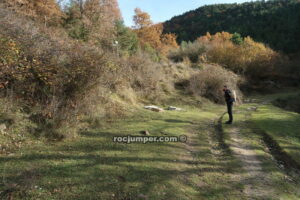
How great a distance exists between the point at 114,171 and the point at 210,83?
16.2 meters

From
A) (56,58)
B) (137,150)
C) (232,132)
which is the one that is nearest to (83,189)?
(137,150)

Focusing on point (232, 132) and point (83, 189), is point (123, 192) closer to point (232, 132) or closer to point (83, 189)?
point (83, 189)

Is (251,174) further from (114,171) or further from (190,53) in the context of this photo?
(190,53)

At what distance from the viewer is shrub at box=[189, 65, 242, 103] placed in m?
18.3

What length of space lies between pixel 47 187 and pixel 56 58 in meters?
5.24

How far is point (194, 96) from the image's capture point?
58.3 feet

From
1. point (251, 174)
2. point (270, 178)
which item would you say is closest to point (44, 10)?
point (251, 174)

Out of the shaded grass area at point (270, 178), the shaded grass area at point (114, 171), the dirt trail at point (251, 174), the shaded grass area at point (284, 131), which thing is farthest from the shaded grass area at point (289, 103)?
the shaded grass area at point (114, 171)

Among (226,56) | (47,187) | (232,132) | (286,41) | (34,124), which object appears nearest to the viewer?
(47,187)

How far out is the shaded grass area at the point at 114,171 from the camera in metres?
3.79

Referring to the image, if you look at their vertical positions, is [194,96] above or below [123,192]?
above

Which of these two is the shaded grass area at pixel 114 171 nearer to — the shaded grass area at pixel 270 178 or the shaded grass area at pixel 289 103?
the shaded grass area at pixel 270 178

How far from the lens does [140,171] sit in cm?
475

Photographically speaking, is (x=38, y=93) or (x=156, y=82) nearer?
(x=38, y=93)
